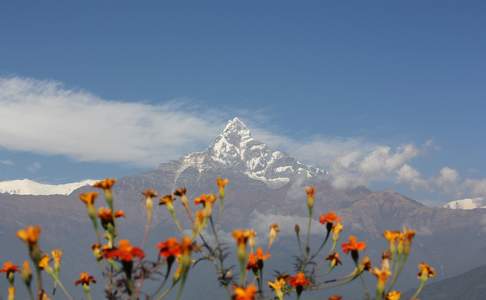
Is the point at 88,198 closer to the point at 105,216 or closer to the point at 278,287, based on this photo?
the point at 105,216

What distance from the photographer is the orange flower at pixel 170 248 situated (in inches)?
214

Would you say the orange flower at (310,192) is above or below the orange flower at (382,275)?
above

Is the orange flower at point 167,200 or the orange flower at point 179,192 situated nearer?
the orange flower at point 179,192

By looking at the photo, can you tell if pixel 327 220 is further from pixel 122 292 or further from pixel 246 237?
pixel 122 292

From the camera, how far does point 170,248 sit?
5.46m

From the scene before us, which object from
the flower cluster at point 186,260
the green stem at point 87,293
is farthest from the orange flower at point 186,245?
the green stem at point 87,293

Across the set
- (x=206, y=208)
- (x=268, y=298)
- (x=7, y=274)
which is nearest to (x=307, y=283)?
(x=268, y=298)

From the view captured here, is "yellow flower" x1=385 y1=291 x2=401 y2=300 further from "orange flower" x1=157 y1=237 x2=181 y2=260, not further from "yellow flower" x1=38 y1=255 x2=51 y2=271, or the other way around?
"yellow flower" x1=38 y1=255 x2=51 y2=271

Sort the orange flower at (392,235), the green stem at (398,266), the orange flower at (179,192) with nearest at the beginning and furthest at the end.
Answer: the green stem at (398,266)
the orange flower at (392,235)
the orange flower at (179,192)

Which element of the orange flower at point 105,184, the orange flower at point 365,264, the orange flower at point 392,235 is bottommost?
the orange flower at point 365,264

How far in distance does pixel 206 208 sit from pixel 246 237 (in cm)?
59

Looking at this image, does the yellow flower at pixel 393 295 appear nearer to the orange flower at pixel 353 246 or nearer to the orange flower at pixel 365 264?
the orange flower at pixel 365 264

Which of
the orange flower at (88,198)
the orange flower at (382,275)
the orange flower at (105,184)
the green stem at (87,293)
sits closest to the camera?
the green stem at (87,293)

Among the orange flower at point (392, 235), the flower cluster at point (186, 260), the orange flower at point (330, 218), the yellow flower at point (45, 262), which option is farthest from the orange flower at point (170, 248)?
the orange flower at point (392, 235)
